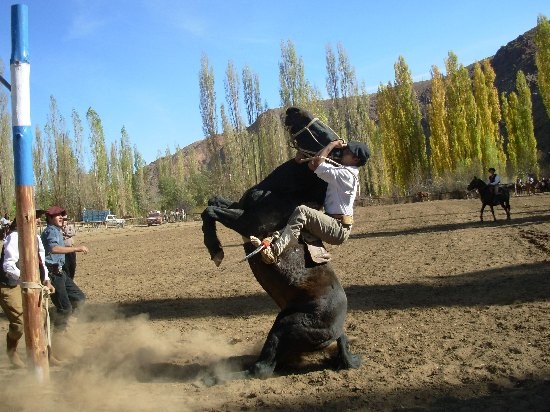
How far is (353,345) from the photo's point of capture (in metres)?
5.76

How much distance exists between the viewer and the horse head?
15.8ft

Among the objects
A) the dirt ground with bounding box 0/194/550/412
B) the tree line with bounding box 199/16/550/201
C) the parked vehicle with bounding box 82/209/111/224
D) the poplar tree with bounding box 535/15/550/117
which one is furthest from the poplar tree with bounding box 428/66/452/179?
the dirt ground with bounding box 0/194/550/412

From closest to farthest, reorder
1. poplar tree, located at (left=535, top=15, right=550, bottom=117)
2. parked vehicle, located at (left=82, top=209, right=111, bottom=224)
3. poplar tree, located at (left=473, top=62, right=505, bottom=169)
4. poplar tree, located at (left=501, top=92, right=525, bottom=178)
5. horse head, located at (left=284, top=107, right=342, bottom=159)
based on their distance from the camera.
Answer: horse head, located at (left=284, top=107, right=342, bottom=159) < poplar tree, located at (left=535, top=15, right=550, bottom=117) < poplar tree, located at (left=473, top=62, right=505, bottom=169) < parked vehicle, located at (left=82, top=209, right=111, bottom=224) < poplar tree, located at (left=501, top=92, right=525, bottom=178)

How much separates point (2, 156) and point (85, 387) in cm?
4192

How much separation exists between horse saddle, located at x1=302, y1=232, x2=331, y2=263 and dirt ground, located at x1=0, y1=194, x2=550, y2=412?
41.7 inches

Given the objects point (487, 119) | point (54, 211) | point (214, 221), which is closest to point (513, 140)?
point (487, 119)

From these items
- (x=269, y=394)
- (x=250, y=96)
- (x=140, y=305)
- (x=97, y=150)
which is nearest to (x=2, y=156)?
(x=97, y=150)

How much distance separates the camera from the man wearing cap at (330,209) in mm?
4363

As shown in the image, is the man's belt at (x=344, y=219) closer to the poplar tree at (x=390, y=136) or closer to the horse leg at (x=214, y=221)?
the horse leg at (x=214, y=221)

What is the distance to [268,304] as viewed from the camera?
872 centimetres

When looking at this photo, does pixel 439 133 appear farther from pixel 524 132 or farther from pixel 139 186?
pixel 139 186

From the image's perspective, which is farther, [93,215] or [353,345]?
[93,215]

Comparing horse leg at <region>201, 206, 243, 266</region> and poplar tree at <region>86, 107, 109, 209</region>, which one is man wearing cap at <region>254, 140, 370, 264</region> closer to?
horse leg at <region>201, 206, 243, 266</region>

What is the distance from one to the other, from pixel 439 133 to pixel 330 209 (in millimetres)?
56029
